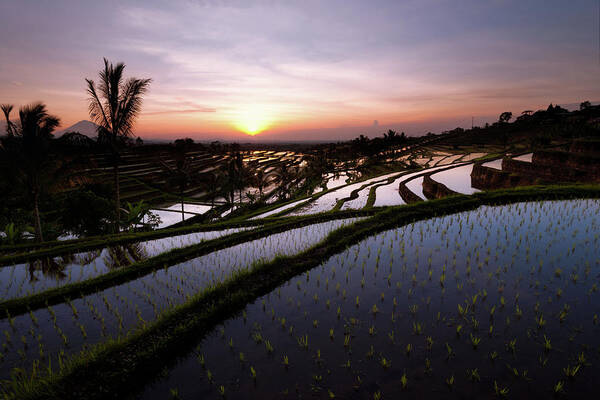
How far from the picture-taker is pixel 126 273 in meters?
6.26

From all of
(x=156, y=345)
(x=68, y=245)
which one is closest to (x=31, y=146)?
(x=68, y=245)

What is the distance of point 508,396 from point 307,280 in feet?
11.9

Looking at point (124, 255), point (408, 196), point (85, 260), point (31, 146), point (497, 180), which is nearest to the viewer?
point (85, 260)

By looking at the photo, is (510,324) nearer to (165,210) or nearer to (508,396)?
(508,396)

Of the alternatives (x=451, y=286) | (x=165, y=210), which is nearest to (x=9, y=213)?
(x=165, y=210)

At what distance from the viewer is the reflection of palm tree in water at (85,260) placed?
670cm

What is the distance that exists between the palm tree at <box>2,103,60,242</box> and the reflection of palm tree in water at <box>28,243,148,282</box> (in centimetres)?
503

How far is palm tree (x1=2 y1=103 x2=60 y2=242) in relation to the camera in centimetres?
983

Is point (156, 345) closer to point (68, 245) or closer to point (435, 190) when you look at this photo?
point (68, 245)

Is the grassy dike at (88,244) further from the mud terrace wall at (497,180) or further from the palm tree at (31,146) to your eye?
the mud terrace wall at (497,180)

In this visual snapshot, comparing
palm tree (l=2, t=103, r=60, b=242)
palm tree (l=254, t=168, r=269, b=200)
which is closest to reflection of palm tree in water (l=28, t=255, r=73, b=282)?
palm tree (l=2, t=103, r=60, b=242)

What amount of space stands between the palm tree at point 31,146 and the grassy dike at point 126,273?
7.58 m

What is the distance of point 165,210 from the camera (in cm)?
2759

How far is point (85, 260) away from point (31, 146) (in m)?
6.06
